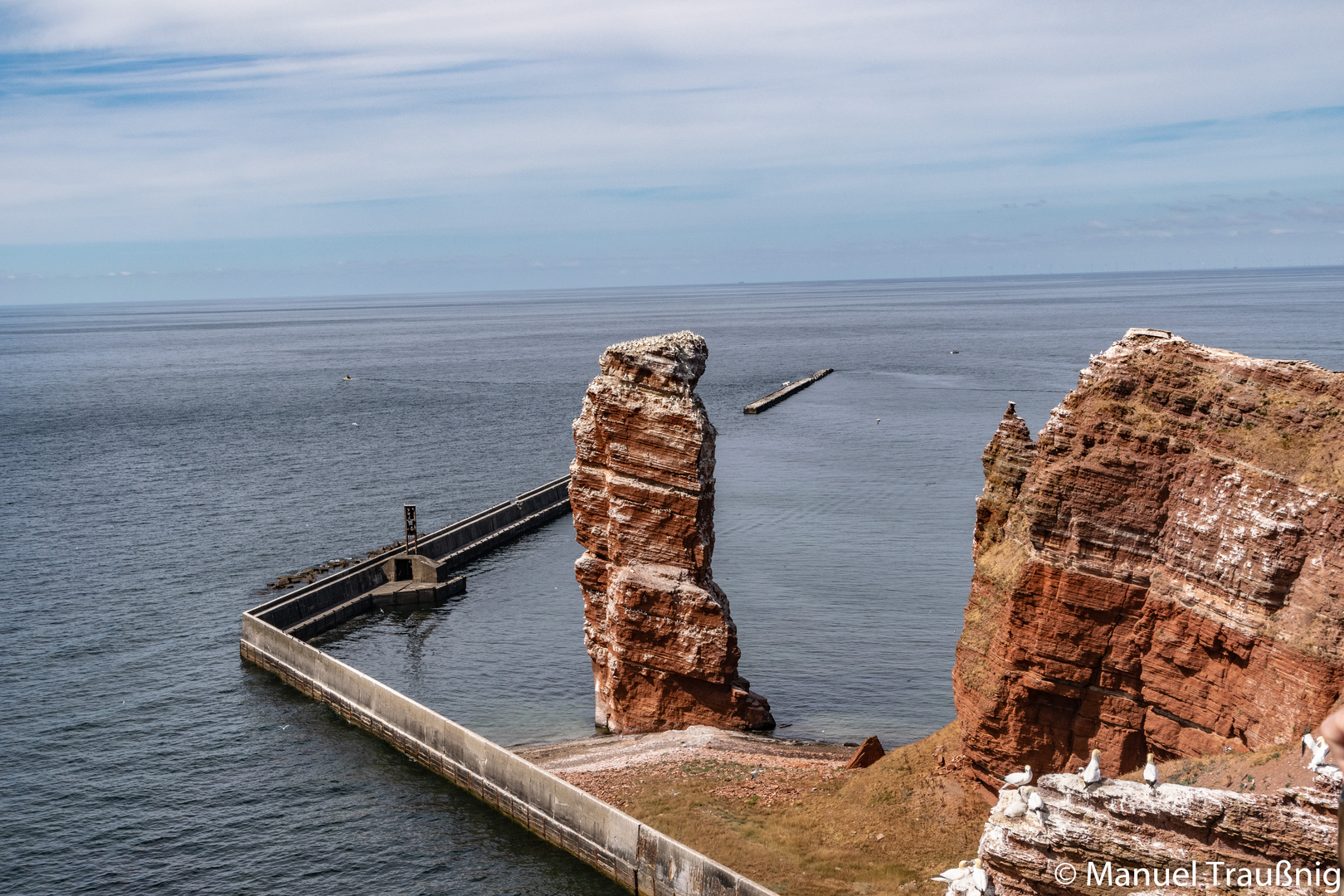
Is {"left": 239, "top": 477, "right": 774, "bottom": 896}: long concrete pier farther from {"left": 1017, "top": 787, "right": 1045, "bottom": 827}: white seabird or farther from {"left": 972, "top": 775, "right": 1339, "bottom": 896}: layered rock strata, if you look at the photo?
{"left": 1017, "top": 787, "right": 1045, "bottom": 827}: white seabird

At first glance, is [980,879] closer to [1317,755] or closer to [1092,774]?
[1092,774]

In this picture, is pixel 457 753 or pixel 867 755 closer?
pixel 867 755

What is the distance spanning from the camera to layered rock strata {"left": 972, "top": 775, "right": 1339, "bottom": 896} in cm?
1573

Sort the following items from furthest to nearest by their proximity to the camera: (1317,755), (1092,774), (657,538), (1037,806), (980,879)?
(657,538)
(980,879)
(1037,806)
(1092,774)
(1317,755)

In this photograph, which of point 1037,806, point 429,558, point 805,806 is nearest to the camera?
point 1037,806

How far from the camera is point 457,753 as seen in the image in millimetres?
33625

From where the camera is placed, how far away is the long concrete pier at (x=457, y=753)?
25.7 metres

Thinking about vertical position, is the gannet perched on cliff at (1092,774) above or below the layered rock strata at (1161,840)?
above

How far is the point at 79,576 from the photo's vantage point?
190 ft

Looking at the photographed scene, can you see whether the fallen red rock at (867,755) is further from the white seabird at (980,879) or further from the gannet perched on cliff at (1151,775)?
the gannet perched on cliff at (1151,775)

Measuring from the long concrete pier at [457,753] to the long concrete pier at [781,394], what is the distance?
62.8m

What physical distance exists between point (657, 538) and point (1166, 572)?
16506 mm

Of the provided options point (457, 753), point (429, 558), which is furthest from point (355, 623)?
point (457, 753)

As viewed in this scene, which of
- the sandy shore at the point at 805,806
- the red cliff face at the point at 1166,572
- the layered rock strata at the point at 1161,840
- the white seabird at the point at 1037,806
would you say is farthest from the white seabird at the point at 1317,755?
the sandy shore at the point at 805,806
